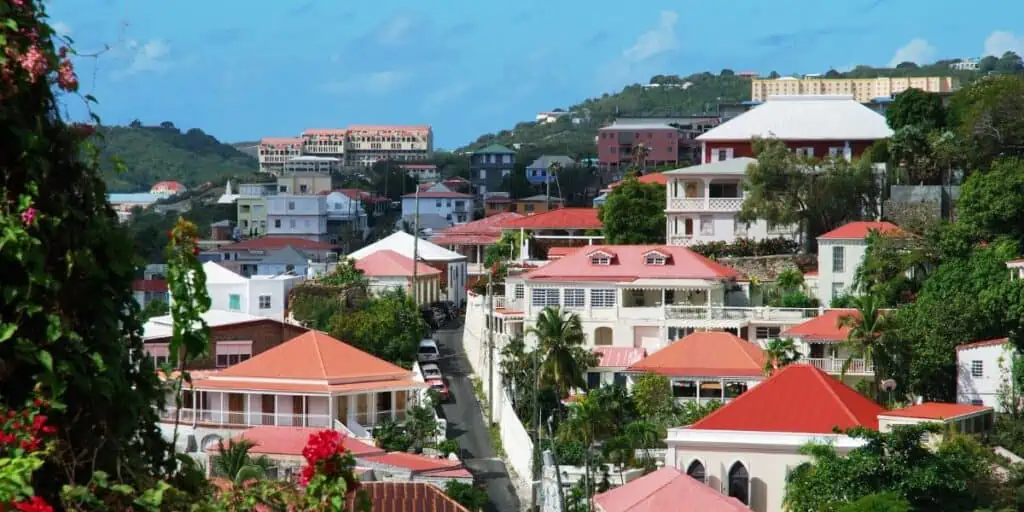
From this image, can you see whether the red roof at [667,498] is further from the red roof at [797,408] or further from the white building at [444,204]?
the white building at [444,204]

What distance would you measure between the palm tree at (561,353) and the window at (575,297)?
188 inches

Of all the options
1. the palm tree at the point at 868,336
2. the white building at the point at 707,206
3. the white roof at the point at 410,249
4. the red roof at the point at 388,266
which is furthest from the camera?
the white roof at the point at 410,249

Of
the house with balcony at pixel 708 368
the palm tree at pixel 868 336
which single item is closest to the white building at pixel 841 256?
the house with balcony at pixel 708 368

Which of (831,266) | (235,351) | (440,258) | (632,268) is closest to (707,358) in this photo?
(831,266)

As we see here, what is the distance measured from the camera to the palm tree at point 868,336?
50875 mm

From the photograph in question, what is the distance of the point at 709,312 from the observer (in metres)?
59.7

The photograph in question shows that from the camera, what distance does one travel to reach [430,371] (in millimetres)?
64750

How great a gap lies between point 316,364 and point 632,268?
1139 centimetres

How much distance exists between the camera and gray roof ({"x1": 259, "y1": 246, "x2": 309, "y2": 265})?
354 ft

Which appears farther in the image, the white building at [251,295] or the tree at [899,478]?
the white building at [251,295]

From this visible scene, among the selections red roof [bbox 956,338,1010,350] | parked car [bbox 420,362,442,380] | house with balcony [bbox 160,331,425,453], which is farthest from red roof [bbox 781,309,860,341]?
parked car [bbox 420,362,442,380]

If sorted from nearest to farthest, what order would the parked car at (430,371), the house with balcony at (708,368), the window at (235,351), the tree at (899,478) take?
the tree at (899,478)
the house with balcony at (708,368)
the parked car at (430,371)
the window at (235,351)

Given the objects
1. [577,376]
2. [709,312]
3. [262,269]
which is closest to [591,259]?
[709,312]

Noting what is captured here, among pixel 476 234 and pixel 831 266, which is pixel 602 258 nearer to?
pixel 831 266
